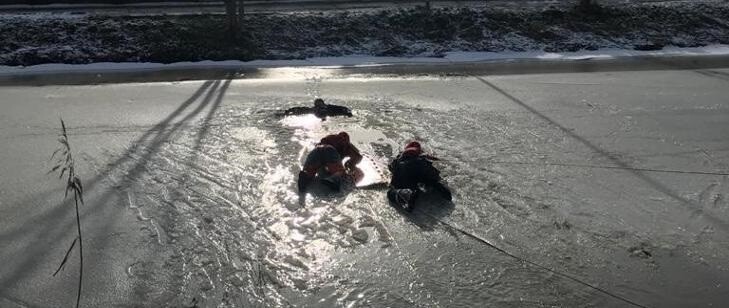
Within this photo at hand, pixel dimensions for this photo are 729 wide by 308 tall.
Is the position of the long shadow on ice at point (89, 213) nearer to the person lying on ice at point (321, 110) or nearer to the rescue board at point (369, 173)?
the person lying on ice at point (321, 110)

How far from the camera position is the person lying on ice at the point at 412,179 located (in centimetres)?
477

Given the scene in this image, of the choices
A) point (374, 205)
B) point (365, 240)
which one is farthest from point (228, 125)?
point (365, 240)

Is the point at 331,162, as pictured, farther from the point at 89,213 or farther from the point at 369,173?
the point at 89,213

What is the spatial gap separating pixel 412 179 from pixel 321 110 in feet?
7.70

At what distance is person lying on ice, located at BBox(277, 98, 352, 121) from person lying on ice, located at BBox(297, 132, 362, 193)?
142 centimetres

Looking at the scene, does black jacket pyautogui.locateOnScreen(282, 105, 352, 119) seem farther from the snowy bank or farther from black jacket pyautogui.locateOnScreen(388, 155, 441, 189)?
the snowy bank

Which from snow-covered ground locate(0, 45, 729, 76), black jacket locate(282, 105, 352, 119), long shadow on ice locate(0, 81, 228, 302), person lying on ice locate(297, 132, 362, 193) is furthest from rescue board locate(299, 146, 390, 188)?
snow-covered ground locate(0, 45, 729, 76)

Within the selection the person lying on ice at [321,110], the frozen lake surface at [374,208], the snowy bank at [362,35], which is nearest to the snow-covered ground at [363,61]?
the snowy bank at [362,35]

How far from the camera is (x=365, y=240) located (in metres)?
4.25

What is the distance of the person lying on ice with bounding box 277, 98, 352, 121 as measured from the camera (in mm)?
7020

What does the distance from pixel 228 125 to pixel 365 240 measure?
2.88 meters

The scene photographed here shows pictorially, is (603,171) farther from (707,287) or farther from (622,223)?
(707,287)

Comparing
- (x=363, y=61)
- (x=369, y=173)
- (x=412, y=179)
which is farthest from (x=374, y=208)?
(x=363, y=61)

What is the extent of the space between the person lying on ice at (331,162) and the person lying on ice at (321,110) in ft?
4.66
